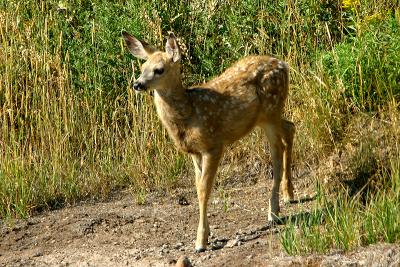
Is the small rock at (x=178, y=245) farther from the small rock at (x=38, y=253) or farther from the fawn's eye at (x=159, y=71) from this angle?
the fawn's eye at (x=159, y=71)

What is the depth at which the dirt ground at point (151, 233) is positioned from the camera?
8039 millimetres

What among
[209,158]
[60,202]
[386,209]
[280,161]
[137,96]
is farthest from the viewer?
[137,96]

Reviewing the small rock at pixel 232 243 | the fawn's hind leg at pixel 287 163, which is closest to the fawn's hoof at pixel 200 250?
the small rock at pixel 232 243

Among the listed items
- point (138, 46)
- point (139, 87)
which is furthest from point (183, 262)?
point (138, 46)

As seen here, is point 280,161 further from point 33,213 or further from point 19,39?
point 19,39

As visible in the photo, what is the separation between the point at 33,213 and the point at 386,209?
381 centimetres

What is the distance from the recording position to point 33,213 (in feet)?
31.5

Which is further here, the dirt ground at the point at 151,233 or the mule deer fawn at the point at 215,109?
the mule deer fawn at the point at 215,109

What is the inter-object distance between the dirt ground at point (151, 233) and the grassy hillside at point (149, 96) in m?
0.32

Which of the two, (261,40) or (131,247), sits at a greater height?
(261,40)

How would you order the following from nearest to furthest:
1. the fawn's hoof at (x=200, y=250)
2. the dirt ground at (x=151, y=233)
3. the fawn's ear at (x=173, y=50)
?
the dirt ground at (x=151, y=233) → the fawn's hoof at (x=200, y=250) → the fawn's ear at (x=173, y=50)

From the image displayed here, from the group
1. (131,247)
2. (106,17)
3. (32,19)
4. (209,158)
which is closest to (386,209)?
(209,158)

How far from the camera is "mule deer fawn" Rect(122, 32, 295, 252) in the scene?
846cm

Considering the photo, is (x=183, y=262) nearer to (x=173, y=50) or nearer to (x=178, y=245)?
(x=178, y=245)
